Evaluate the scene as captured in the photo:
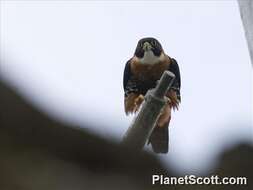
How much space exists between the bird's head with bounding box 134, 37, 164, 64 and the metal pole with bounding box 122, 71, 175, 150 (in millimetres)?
40

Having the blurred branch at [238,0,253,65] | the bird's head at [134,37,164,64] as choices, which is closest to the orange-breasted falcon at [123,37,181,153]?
the bird's head at [134,37,164,64]

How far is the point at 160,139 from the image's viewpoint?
39.9 inches

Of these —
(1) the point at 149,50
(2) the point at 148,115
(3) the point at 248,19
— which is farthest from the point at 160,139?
(3) the point at 248,19

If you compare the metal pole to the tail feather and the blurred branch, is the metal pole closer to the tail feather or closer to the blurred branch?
Answer: the tail feather

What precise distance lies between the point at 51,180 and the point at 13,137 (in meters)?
0.12

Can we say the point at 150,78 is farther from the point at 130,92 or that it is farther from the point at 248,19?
the point at 248,19

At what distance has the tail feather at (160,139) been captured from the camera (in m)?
1.00

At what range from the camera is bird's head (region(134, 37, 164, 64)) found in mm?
1029

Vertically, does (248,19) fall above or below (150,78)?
above

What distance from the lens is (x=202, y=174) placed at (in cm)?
99

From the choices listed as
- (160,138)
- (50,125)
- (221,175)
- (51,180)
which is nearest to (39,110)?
(50,125)

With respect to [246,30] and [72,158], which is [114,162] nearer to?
[72,158]

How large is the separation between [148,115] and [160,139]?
55 mm

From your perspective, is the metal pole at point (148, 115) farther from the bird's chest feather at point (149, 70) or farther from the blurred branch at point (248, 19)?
the blurred branch at point (248, 19)
